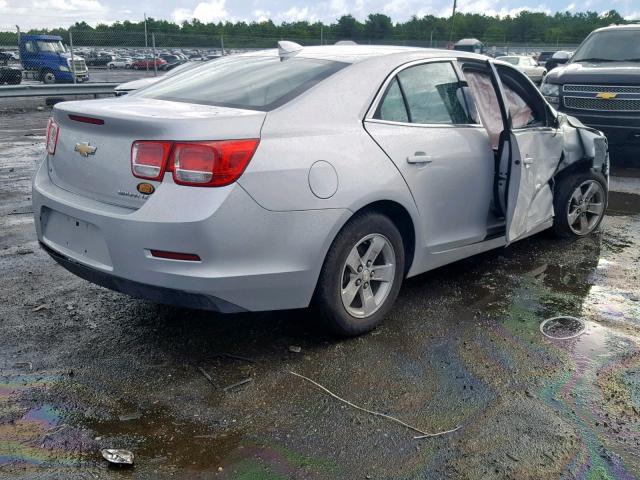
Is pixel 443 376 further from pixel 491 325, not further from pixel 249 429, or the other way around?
pixel 249 429

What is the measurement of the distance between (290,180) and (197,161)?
0.47 metres

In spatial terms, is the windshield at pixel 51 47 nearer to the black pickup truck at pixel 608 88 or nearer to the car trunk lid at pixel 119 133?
the black pickup truck at pixel 608 88

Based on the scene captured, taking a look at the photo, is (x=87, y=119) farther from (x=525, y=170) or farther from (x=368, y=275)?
(x=525, y=170)

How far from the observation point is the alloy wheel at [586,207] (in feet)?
18.2

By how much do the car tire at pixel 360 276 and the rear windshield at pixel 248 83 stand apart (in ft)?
2.68

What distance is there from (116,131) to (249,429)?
1579 mm

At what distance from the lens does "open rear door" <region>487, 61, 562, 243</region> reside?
4387mm

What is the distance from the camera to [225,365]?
11.0 feet

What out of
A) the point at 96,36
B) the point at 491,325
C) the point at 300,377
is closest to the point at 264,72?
the point at 300,377

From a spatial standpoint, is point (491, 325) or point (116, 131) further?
point (491, 325)

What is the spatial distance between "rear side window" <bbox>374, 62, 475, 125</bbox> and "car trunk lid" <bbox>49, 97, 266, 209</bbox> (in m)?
0.98

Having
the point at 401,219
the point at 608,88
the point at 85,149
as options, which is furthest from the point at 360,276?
the point at 608,88

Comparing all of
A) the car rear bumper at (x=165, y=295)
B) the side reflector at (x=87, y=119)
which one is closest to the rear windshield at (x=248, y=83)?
the side reflector at (x=87, y=119)

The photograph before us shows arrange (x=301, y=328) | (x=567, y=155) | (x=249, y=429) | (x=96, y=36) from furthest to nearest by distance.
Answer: (x=96, y=36) → (x=567, y=155) → (x=301, y=328) → (x=249, y=429)
